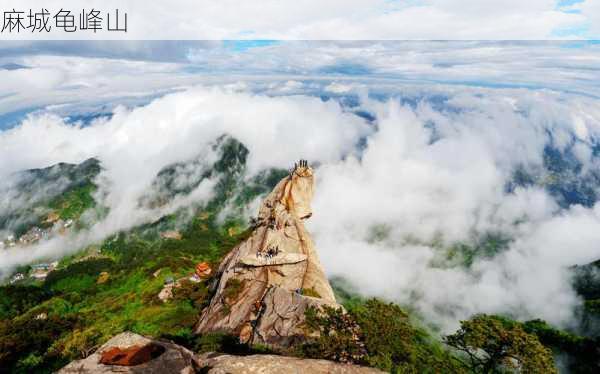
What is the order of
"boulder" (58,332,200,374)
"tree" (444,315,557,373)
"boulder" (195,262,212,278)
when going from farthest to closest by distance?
"boulder" (195,262,212,278)
"tree" (444,315,557,373)
"boulder" (58,332,200,374)

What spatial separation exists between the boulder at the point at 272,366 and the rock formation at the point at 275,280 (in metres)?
17.1

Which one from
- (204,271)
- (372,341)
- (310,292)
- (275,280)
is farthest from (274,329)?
(204,271)

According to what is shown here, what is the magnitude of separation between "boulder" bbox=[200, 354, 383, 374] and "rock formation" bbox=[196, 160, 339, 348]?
675 inches

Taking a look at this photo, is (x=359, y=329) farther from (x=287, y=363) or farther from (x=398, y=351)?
(x=287, y=363)

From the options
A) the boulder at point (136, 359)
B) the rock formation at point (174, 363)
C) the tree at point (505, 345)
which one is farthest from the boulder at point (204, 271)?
the rock formation at point (174, 363)

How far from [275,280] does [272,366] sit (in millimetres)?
59389

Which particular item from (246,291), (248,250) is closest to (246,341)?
(246,291)

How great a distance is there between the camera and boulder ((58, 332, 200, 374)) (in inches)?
1138

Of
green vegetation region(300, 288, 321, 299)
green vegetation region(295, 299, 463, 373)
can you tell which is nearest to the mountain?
green vegetation region(295, 299, 463, 373)

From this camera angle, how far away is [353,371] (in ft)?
103

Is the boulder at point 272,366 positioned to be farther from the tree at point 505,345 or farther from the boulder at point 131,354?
the tree at point 505,345

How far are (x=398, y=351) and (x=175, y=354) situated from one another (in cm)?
2270

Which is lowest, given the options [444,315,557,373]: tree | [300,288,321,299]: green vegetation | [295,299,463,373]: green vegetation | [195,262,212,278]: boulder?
[195,262,212,278]: boulder

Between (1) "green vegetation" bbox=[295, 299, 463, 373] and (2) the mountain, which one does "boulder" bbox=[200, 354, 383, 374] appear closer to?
(2) the mountain
